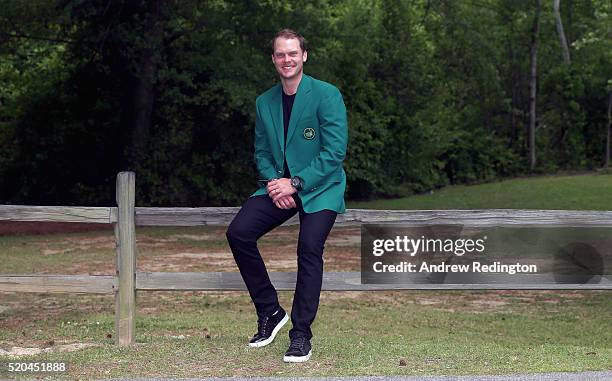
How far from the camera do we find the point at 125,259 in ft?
28.5

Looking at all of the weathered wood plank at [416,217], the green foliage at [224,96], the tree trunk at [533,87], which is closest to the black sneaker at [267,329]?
the weathered wood plank at [416,217]

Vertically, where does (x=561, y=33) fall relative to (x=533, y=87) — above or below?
above

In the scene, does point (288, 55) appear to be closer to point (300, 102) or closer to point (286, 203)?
point (300, 102)

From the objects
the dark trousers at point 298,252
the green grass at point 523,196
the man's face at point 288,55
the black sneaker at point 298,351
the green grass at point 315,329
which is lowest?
the green grass at point 523,196

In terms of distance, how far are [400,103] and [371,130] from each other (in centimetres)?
247

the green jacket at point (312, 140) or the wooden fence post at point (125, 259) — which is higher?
the green jacket at point (312, 140)

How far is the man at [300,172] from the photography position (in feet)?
25.0

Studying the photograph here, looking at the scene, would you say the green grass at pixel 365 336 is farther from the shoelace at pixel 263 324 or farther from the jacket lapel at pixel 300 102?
the jacket lapel at pixel 300 102

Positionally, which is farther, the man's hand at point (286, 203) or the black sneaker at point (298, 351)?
the man's hand at point (286, 203)

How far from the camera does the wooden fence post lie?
28.4 feet

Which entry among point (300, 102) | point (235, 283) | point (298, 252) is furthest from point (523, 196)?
point (300, 102)

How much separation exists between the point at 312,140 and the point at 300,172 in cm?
25

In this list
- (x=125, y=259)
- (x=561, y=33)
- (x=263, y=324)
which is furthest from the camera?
(x=561, y=33)

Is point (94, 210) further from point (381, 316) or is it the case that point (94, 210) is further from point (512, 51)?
point (512, 51)
